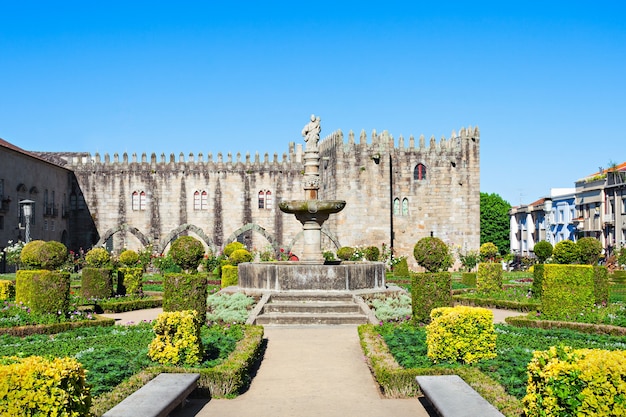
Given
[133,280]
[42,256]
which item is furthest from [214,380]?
[133,280]

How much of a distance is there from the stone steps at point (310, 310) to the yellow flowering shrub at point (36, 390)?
30.3ft

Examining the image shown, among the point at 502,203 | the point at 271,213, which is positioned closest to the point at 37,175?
the point at 271,213

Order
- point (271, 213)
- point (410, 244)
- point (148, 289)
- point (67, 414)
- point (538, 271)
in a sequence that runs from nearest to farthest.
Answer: point (67, 414) → point (538, 271) → point (148, 289) → point (410, 244) → point (271, 213)

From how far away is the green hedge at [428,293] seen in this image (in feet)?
43.9

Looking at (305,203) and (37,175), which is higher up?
(37,175)

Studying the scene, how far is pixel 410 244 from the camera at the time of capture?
35.4 metres

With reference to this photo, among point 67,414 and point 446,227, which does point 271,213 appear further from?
point 67,414

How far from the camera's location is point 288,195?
139 ft

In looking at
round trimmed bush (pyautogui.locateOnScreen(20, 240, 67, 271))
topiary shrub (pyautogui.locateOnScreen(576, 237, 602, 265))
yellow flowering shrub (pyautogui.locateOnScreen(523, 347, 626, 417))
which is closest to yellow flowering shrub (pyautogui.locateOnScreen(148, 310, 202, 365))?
yellow flowering shrub (pyautogui.locateOnScreen(523, 347, 626, 417))

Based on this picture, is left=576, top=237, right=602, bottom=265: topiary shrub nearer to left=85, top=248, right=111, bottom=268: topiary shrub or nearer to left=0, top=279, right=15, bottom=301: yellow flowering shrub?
left=0, top=279, right=15, bottom=301: yellow flowering shrub

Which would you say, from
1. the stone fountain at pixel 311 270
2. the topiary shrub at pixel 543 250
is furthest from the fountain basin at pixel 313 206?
the topiary shrub at pixel 543 250

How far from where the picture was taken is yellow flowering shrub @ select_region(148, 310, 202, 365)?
354 inches

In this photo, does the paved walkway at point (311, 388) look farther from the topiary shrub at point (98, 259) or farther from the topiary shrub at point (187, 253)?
the topiary shrub at point (98, 259)

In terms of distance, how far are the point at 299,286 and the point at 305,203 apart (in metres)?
2.67
